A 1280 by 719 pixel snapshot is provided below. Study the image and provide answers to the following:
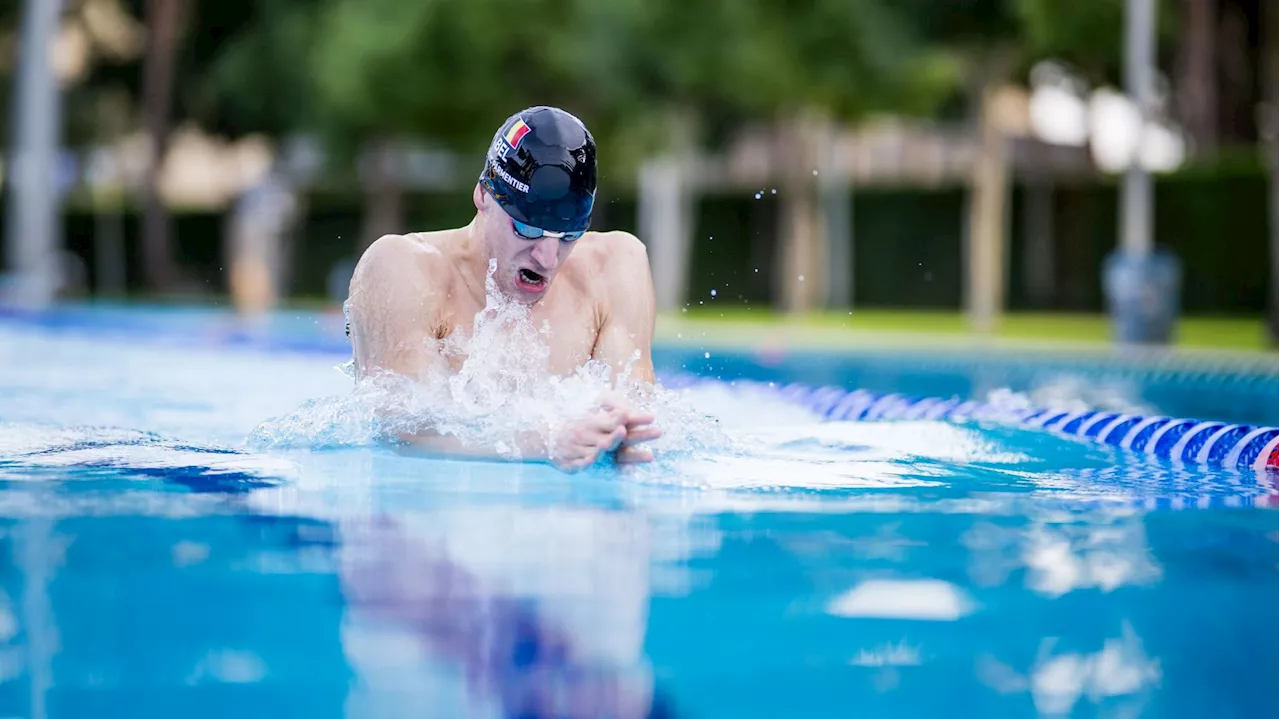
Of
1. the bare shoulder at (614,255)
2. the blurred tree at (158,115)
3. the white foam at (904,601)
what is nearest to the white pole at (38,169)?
the blurred tree at (158,115)

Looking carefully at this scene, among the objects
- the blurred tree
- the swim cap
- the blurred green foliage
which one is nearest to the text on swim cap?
the swim cap

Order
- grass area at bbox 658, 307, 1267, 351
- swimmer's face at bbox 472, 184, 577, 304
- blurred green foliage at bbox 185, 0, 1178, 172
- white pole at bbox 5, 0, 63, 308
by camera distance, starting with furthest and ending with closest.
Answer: white pole at bbox 5, 0, 63, 308, blurred green foliage at bbox 185, 0, 1178, 172, grass area at bbox 658, 307, 1267, 351, swimmer's face at bbox 472, 184, 577, 304

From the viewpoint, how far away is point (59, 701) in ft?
7.68

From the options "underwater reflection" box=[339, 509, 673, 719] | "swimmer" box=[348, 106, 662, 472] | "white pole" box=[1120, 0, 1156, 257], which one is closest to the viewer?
"underwater reflection" box=[339, 509, 673, 719]

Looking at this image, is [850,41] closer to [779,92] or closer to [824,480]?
[779,92]

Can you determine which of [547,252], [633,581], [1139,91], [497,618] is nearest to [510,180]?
[547,252]

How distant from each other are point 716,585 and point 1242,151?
19147 millimetres

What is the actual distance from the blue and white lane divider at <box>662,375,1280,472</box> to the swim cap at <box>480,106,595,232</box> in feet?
7.99

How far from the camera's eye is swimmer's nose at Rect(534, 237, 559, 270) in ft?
13.2

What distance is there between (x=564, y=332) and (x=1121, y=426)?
2.40 metres

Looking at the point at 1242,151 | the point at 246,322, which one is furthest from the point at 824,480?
the point at 1242,151

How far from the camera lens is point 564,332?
14.4 feet

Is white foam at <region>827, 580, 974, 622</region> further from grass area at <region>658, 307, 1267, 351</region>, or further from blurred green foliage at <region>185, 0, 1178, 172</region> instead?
blurred green foliage at <region>185, 0, 1178, 172</region>

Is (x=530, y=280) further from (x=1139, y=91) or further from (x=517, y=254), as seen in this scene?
(x=1139, y=91)
